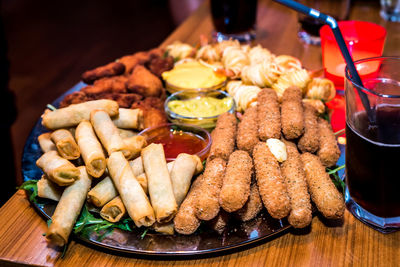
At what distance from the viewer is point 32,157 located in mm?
2043

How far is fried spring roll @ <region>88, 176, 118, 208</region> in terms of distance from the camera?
1593 mm

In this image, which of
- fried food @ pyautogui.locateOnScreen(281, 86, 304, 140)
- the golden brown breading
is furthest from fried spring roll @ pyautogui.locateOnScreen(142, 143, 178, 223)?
the golden brown breading

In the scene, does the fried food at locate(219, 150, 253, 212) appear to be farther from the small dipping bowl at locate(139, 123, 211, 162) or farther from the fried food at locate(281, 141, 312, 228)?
the small dipping bowl at locate(139, 123, 211, 162)

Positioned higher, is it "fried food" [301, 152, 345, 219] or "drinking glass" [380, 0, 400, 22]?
"fried food" [301, 152, 345, 219]

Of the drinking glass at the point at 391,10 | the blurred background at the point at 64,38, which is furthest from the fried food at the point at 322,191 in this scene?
the blurred background at the point at 64,38

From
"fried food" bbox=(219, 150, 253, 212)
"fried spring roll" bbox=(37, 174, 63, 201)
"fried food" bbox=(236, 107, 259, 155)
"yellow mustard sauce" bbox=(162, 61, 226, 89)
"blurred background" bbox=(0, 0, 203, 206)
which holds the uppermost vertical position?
"fried food" bbox=(219, 150, 253, 212)

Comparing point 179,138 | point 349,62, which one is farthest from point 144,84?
point 349,62

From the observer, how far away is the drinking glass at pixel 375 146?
133 centimetres

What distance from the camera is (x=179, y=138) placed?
209 centimetres

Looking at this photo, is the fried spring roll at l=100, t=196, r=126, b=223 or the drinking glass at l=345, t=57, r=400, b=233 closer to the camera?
the drinking glass at l=345, t=57, r=400, b=233

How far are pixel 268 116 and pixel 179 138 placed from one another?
509 mm

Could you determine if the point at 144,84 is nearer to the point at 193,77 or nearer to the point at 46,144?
the point at 193,77

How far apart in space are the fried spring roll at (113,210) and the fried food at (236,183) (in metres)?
0.42

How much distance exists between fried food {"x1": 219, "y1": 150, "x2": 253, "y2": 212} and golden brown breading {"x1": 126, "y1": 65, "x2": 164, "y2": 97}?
1.05 meters
